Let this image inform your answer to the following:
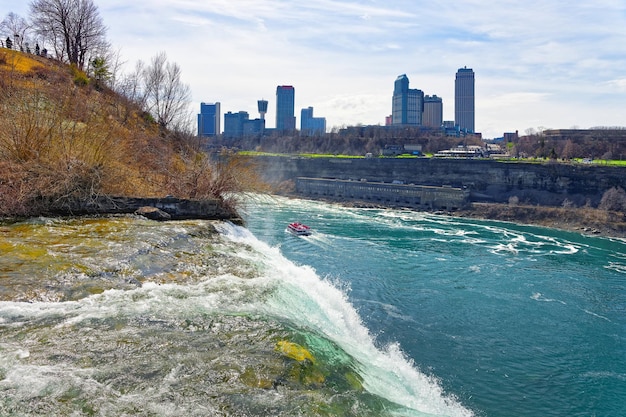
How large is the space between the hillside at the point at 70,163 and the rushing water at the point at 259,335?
1235 mm

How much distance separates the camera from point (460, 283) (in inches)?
989

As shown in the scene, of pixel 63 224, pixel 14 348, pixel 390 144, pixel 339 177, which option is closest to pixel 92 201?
pixel 63 224

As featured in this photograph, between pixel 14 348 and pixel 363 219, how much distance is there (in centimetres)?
4508

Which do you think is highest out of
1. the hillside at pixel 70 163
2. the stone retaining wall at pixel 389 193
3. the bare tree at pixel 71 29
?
the bare tree at pixel 71 29

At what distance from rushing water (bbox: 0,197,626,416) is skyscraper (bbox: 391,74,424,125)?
174164mm

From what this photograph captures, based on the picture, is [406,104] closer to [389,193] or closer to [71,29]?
[389,193]

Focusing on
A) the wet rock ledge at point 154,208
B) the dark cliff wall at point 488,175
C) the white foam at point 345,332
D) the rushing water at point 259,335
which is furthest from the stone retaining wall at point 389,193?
the white foam at point 345,332

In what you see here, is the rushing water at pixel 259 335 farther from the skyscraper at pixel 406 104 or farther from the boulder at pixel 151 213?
the skyscraper at pixel 406 104

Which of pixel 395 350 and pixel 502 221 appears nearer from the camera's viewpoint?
pixel 395 350

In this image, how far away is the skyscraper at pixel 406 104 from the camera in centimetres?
19288

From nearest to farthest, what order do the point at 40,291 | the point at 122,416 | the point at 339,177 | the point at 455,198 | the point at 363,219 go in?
1. the point at 122,416
2. the point at 40,291
3. the point at 363,219
4. the point at 455,198
5. the point at 339,177

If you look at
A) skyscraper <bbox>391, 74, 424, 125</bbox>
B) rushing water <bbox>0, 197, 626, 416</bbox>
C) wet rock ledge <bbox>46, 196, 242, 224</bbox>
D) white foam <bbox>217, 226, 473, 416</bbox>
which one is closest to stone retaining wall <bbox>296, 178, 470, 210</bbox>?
rushing water <bbox>0, 197, 626, 416</bbox>

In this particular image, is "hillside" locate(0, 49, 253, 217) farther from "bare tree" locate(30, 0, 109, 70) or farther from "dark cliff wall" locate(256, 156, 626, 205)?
"dark cliff wall" locate(256, 156, 626, 205)

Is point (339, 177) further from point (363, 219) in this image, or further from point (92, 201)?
point (92, 201)
